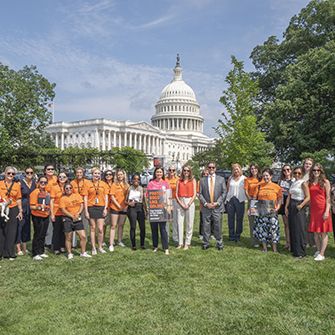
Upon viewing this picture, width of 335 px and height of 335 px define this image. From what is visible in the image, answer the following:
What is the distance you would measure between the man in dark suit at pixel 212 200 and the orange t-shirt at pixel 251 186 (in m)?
0.73

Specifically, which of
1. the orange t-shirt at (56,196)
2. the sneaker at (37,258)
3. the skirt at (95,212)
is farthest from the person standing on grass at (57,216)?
the skirt at (95,212)

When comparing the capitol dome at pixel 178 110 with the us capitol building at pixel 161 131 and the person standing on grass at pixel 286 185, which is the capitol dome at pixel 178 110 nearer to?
the us capitol building at pixel 161 131

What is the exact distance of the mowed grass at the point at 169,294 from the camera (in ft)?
15.4

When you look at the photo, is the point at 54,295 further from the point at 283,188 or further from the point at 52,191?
the point at 283,188

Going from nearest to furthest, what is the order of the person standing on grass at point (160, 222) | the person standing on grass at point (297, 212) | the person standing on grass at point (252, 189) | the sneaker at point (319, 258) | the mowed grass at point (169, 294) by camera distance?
the mowed grass at point (169, 294) → the sneaker at point (319, 258) → the person standing on grass at point (297, 212) → the person standing on grass at point (160, 222) → the person standing on grass at point (252, 189)

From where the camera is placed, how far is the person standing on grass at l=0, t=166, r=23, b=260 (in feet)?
26.3

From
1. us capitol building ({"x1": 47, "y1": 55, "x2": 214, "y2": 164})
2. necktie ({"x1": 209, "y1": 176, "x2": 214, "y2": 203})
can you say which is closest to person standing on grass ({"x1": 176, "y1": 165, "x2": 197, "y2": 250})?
necktie ({"x1": 209, "y1": 176, "x2": 214, "y2": 203})

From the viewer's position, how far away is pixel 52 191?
333 inches

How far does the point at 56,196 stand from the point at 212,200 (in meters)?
3.48

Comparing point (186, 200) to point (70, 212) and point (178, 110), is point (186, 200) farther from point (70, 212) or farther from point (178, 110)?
point (178, 110)

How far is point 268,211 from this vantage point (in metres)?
8.73

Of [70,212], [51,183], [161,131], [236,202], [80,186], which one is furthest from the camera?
[161,131]

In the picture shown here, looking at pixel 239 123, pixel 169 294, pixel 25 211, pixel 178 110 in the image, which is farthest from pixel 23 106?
pixel 178 110

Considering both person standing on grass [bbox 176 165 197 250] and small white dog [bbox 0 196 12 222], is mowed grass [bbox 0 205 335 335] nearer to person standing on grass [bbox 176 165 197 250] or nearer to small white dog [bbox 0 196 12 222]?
person standing on grass [bbox 176 165 197 250]
